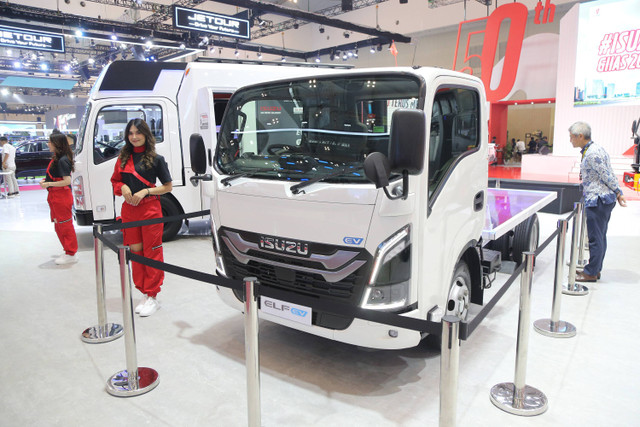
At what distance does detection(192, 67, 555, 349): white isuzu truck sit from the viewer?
251cm

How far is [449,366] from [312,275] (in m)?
1.07

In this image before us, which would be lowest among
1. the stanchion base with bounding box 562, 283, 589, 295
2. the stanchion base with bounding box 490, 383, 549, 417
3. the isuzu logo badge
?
the stanchion base with bounding box 490, 383, 549, 417

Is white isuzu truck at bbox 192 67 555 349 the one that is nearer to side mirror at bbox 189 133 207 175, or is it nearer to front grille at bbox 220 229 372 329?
front grille at bbox 220 229 372 329

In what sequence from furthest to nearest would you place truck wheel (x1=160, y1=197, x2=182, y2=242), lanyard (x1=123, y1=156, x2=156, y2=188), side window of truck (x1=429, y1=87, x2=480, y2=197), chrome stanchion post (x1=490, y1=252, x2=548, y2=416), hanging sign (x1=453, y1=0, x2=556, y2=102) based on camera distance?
1. hanging sign (x1=453, y1=0, x2=556, y2=102)
2. truck wheel (x1=160, y1=197, x2=182, y2=242)
3. lanyard (x1=123, y1=156, x2=156, y2=188)
4. side window of truck (x1=429, y1=87, x2=480, y2=197)
5. chrome stanchion post (x1=490, y1=252, x2=548, y2=416)

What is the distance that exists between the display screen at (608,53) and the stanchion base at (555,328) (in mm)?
12427

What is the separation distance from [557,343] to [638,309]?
1295 millimetres

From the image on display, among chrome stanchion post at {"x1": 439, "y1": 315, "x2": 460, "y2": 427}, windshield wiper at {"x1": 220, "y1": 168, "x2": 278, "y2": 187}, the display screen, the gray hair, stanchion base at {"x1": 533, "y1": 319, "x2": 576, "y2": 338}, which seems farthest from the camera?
the display screen

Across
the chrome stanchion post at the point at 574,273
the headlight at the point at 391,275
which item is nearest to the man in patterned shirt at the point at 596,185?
the chrome stanchion post at the point at 574,273

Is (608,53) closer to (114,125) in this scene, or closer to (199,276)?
(114,125)

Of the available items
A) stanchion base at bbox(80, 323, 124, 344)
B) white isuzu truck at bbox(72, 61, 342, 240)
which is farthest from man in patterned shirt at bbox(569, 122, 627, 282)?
stanchion base at bbox(80, 323, 124, 344)

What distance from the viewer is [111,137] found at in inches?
248

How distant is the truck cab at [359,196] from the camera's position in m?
2.51

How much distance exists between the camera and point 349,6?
652 inches

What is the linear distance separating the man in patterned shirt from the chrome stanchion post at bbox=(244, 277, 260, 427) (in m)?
3.89
